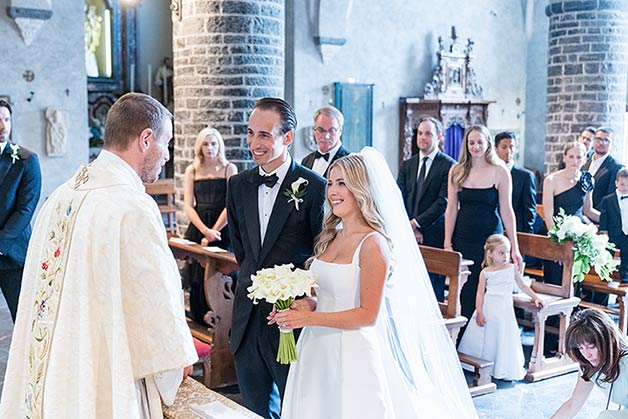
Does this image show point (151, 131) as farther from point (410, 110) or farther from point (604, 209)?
point (410, 110)

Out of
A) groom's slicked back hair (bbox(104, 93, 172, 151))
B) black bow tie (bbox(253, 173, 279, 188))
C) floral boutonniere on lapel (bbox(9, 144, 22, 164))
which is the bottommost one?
black bow tie (bbox(253, 173, 279, 188))

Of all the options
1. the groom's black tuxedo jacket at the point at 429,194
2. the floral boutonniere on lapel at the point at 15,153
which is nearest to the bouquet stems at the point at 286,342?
the floral boutonniere on lapel at the point at 15,153

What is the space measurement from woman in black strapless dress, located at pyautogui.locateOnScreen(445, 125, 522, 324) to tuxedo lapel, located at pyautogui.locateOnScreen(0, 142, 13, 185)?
130 inches

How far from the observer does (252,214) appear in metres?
3.65

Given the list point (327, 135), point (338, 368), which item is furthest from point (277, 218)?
point (327, 135)

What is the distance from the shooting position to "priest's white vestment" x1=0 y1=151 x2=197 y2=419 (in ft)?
7.19

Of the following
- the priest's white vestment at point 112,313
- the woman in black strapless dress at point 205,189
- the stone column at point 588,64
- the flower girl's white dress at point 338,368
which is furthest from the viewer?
the stone column at point 588,64

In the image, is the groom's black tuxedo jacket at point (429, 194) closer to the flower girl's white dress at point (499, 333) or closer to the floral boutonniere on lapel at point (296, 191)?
the flower girl's white dress at point (499, 333)

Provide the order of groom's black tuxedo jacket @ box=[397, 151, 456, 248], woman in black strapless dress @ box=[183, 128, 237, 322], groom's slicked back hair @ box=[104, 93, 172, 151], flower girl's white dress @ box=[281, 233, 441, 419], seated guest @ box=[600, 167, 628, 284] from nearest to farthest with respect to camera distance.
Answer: groom's slicked back hair @ box=[104, 93, 172, 151] → flower girl's white dress @ box=[281, 233, 441, 419] → woman in black strapless dress @ box=[183, 128, 237, 322] → groom's black tuxedo jacket @ box=[397, 151, 456, 248] → seated guest @ box=[600, 167, 628, 284]

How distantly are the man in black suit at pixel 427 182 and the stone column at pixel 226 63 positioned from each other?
2115 mm

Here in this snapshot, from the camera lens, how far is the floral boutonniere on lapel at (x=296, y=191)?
354 cm

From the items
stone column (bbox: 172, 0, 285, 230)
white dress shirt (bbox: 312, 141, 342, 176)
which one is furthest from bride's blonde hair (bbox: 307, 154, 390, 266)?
stone column (bbox: 172, 0, 285, 230)

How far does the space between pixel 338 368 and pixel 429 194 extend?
326cm

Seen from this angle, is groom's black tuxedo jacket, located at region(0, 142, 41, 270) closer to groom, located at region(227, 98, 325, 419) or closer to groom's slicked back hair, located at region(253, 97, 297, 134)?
groom, located at region(227, 98, 325, 419)
